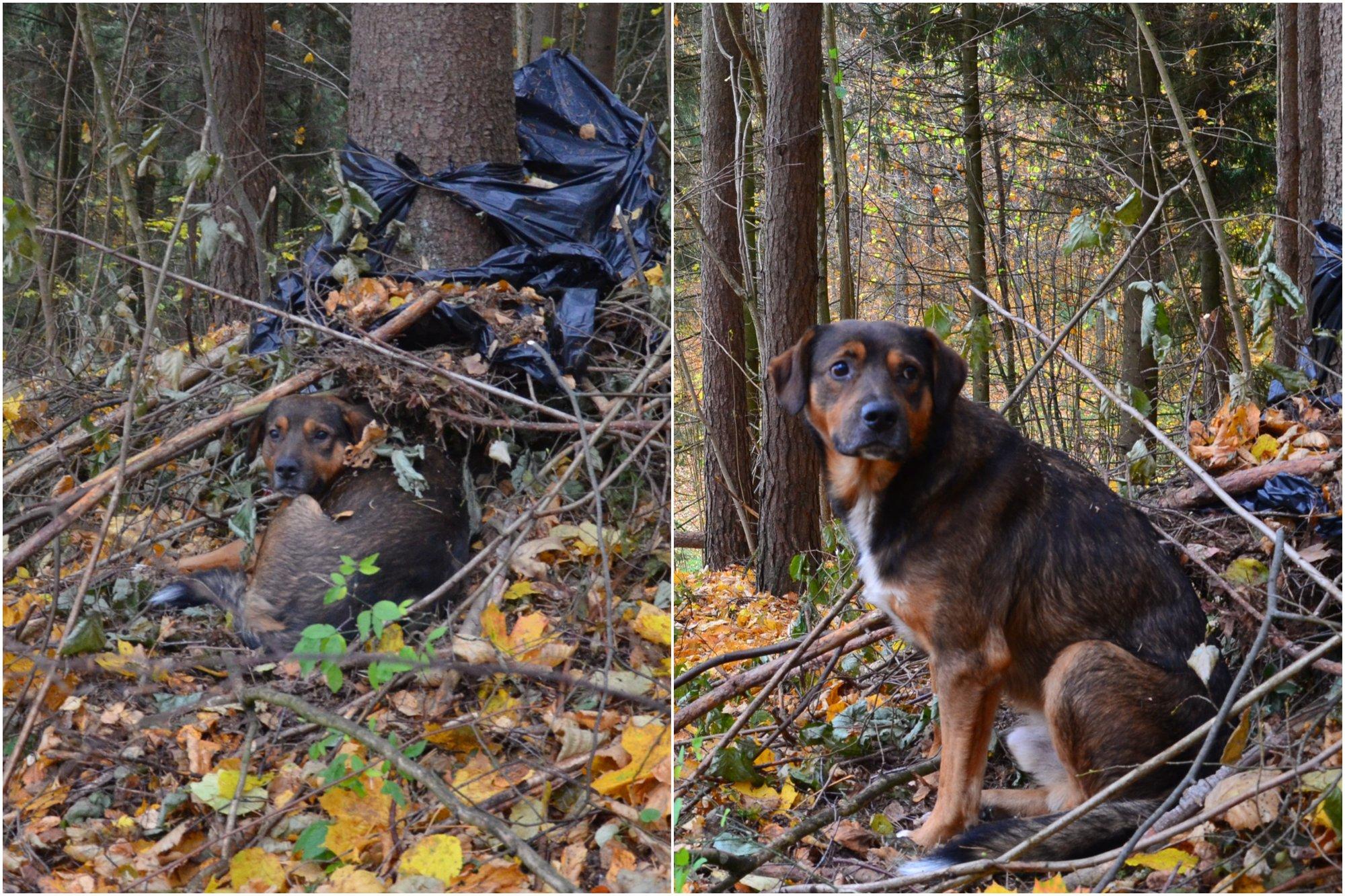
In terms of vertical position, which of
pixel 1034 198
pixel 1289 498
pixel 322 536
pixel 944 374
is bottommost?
pixel 322 536

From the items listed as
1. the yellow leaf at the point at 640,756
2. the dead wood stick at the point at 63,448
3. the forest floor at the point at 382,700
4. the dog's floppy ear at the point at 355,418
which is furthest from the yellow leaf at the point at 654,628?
the dead wood stick at the point at 63,448

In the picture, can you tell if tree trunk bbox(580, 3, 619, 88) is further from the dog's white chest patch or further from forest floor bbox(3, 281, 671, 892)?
the dog's white chest patch

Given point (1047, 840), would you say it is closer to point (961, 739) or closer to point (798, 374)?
point (961, 739)

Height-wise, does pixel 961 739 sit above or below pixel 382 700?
below

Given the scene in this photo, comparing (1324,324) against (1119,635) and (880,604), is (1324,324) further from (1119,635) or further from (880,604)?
(880,604)

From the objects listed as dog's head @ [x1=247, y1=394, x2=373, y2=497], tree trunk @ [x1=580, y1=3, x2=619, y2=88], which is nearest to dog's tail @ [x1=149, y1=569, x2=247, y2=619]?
dog's head @ [x1=247, y1=394, x2=373, y2=497]

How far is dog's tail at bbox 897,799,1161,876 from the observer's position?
3057 mm

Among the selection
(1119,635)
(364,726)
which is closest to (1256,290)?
(1119,635)

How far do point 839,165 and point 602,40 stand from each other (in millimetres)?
3448

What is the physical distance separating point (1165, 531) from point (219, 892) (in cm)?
353

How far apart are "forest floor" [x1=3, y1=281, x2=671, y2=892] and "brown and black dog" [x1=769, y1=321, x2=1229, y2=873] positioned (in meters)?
0.84

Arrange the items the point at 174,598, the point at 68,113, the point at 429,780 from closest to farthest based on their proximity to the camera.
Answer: the point at 429,780 → the point at 174,598 → the point at 68,113

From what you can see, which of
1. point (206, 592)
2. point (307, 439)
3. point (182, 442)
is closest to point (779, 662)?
point (307, 439)

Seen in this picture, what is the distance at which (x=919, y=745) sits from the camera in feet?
13.5
